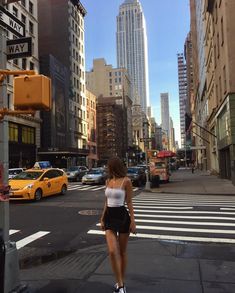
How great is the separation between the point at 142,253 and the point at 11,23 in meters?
4.75

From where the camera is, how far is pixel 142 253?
7965 mm

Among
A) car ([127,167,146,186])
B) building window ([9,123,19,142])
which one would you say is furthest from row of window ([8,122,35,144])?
car ([127,167,146,186])

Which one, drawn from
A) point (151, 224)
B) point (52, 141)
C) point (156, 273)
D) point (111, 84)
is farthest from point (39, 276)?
point (111, 84)

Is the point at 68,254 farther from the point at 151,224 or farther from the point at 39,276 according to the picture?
the point at 151,224

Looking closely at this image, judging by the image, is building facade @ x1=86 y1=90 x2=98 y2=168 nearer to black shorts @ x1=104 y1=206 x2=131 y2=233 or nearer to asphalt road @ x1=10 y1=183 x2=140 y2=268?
asphalt road @ x1=10 y1=183 x2=140 y2=268

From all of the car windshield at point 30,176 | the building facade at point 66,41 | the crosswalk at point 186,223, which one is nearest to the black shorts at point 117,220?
the crosswalk at point 186,223

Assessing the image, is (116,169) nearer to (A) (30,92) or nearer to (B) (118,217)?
(B) (118,217)

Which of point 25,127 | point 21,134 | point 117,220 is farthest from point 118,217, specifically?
point 25,127

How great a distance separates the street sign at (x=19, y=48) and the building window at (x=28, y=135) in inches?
2193

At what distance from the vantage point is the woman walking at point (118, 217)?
563 cm

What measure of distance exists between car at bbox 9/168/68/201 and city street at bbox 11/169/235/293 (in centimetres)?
498

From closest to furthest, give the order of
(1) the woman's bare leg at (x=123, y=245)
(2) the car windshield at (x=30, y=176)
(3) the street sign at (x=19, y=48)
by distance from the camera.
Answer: (3) the street sign at (x=19, y=48) < (1) the woman's bare leg at (x=123, y=245) < (2) the car windshield at (x=30, y=176)

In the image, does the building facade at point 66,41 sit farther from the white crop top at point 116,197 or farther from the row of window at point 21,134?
the white crop top at point 116,197

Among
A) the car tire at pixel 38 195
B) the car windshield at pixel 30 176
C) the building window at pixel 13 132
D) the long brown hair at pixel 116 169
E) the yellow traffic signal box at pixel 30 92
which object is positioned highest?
the building window at pixel 13 132
